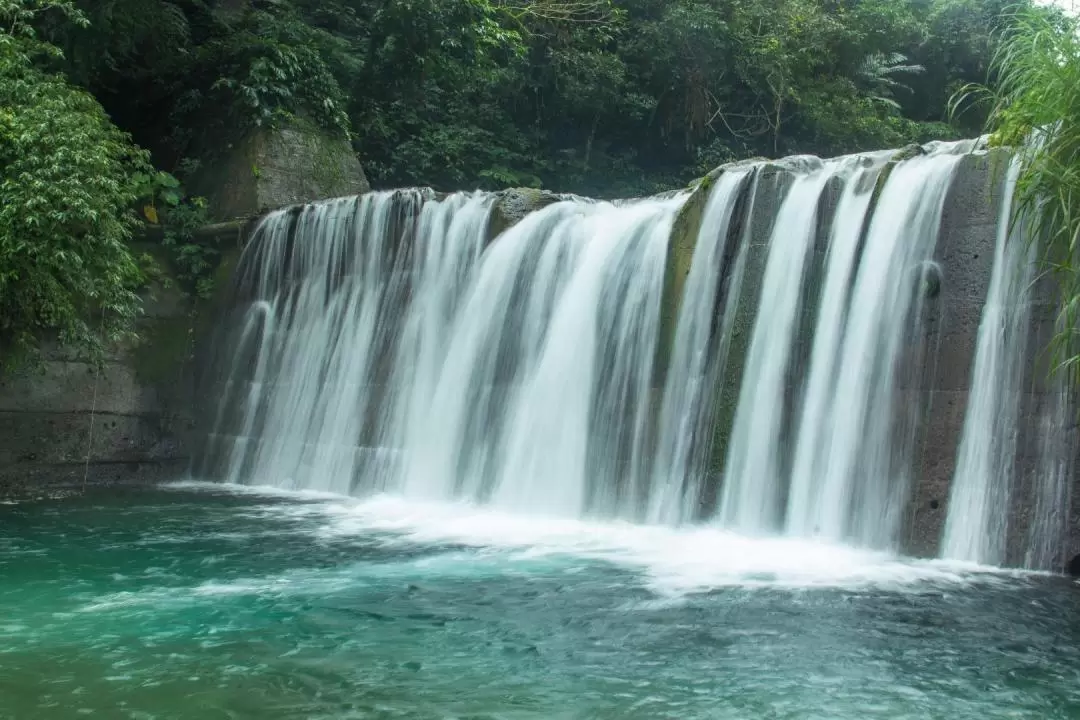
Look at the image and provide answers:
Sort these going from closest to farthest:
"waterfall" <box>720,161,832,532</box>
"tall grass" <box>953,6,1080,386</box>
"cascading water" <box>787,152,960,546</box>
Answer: "tall grass" <box>953,6,1080,386</box> → "cascading water" <box>787,152,960,546</box> → "waterfall" <box>720,161,832,532</box>

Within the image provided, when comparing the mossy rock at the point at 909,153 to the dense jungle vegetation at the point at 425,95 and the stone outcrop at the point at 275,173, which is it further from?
the stone outcrop at the point at 275,173

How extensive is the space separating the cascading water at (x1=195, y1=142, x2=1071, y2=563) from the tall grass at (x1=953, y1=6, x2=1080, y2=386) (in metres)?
0.39

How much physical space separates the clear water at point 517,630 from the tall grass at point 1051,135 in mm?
1914

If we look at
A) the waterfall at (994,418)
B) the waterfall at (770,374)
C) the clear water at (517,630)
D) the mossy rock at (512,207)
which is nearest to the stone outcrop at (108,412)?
the clear water at (517,630)

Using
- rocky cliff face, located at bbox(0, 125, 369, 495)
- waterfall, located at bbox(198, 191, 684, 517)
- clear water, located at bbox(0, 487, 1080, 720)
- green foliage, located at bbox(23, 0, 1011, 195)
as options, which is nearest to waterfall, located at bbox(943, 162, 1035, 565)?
clear water, located at bbox(0, 487, 1080, 720)

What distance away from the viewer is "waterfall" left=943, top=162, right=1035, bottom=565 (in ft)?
21.9

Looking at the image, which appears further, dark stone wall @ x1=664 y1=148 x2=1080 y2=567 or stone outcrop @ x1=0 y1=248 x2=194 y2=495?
stone outcrop @ x1=0 y1=248 x2=194 y2=495

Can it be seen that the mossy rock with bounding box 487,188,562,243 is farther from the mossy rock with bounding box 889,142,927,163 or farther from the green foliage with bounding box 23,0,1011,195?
the green foliage with bounding box 23,0,1011,195

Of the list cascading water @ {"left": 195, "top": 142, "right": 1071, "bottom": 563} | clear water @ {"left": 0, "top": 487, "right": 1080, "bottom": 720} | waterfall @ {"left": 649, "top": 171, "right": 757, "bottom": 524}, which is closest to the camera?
clear water @ {"left": 0, "top": 487, "right": 1080, "bottom": 720}

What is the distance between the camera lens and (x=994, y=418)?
6.80 meters

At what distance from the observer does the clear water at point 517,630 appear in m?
4.00

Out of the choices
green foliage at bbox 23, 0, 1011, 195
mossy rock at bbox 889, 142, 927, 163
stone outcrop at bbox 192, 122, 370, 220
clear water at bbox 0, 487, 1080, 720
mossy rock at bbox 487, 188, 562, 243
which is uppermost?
green foliage at bbox 23, 0, 1011, 195

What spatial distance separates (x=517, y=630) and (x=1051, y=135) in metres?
4.54

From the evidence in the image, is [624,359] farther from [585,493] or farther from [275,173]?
[275,173]
